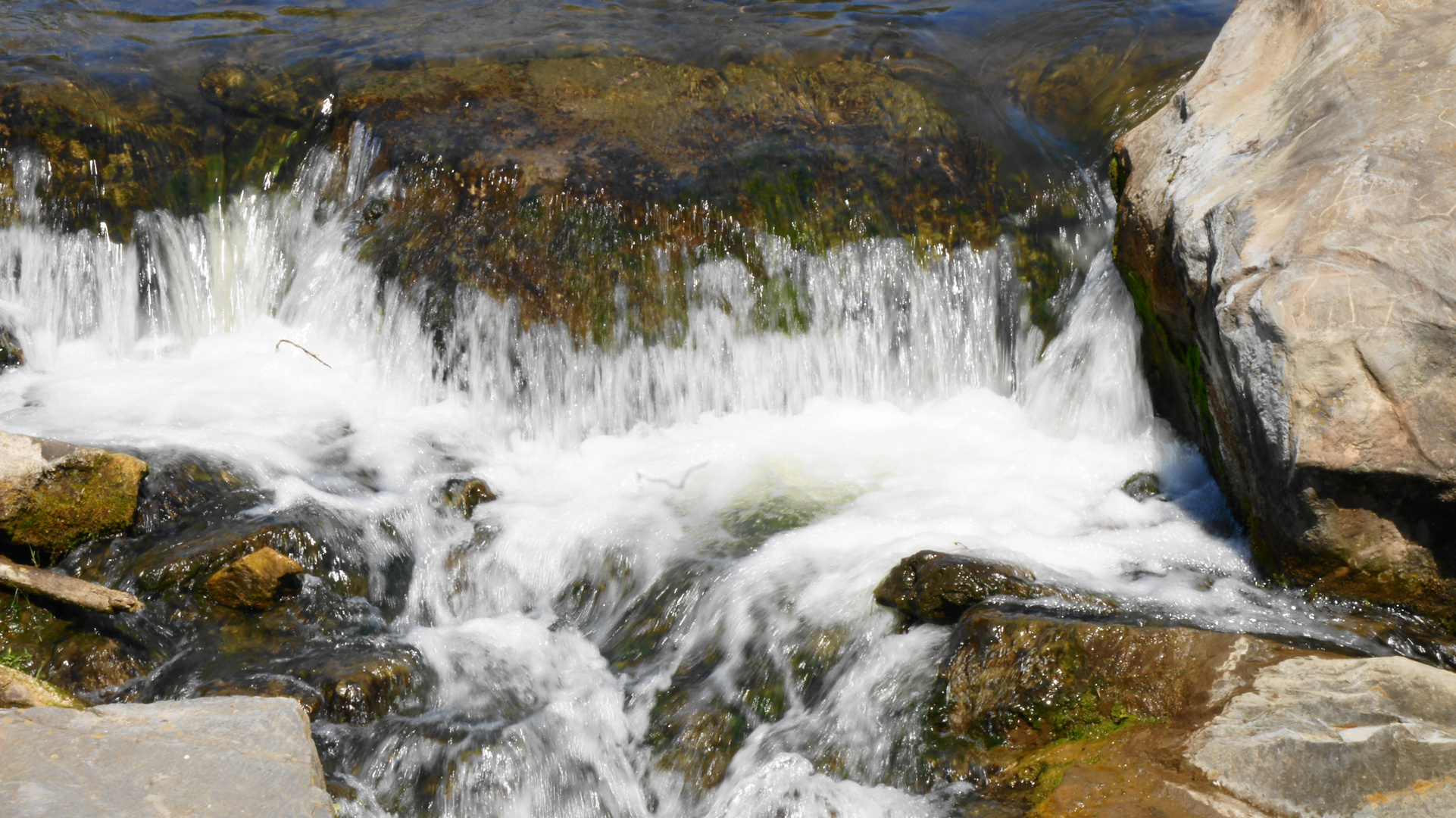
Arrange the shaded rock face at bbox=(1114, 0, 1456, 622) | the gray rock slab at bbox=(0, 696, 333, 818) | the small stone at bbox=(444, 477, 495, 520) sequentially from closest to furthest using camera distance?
the gray rock slab at bbox=(0, 696, 333, 818)
the shaded rock face at bbox=(1114, 0, 1456, 622)
the small stone at bbox=(444, 477, 495, 520)

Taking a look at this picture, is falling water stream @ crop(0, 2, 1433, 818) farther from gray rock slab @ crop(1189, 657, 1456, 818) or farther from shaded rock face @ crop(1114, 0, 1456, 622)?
gray rock slab @ crop(1189, 657, 1456, 818)

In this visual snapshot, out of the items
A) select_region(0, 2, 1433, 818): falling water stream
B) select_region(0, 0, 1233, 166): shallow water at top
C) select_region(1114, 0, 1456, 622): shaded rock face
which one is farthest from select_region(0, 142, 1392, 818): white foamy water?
select_region(0, 0, 1233, 166): shallow water at top

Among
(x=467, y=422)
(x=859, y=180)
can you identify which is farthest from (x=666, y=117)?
(x=467, y=422)

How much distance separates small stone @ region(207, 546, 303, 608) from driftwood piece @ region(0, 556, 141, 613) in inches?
14.9

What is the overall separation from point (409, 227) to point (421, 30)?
281 centimetres

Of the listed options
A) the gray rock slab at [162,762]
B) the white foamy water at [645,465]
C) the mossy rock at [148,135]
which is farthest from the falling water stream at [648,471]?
the gray rock slab at [162,762]

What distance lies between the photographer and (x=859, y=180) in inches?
263

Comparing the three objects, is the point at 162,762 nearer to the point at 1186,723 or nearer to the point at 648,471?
the point at 1186,723

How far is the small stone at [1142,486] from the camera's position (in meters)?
5.07

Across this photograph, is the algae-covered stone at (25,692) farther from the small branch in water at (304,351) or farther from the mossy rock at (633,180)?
the mossy rock at (633,180)

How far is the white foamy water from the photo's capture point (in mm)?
3658

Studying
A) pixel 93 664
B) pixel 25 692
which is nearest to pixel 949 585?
pixel 25 692

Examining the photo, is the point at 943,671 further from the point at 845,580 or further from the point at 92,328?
the point at 92,328

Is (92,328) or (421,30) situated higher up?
(421,30)
